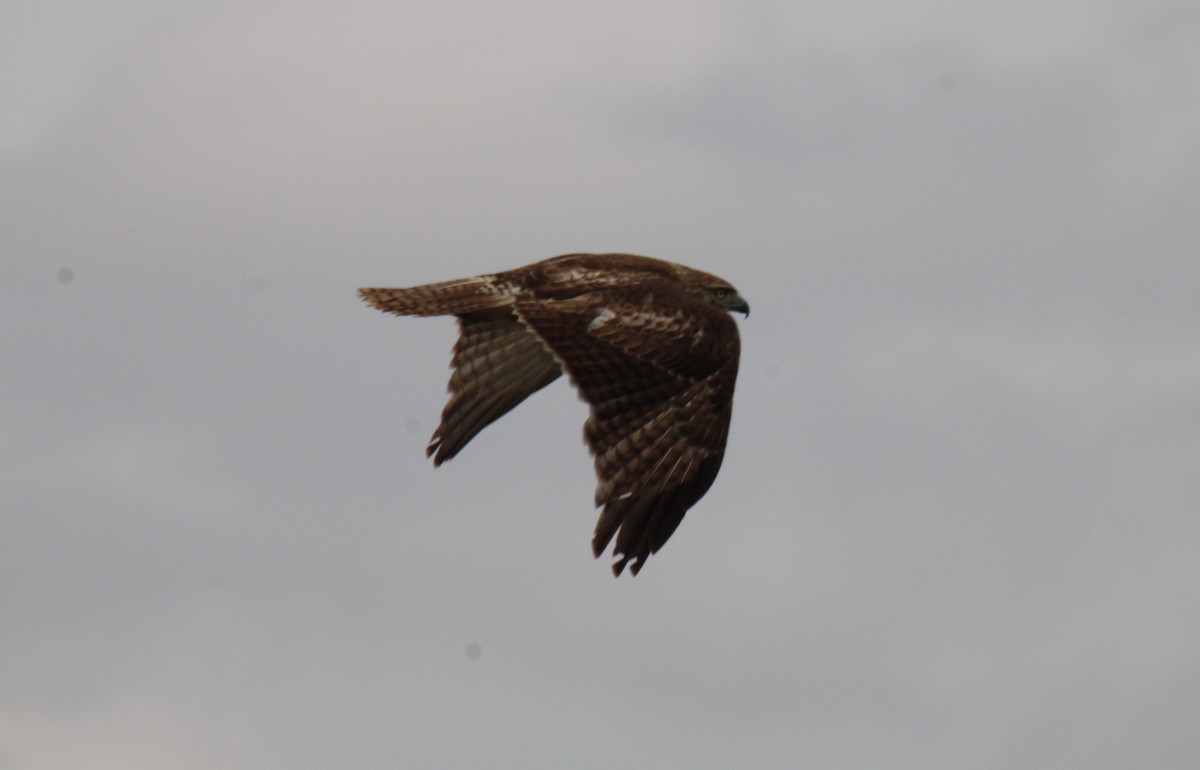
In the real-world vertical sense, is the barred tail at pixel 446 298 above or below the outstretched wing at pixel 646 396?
above

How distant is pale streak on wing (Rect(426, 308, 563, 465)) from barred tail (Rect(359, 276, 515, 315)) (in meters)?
0.61

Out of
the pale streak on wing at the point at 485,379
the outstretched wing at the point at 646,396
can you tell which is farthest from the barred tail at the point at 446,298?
the outstretched wing at the point at 646,396

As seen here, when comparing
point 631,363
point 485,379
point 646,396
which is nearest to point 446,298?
point 485,379

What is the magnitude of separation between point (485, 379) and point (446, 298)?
101 cm

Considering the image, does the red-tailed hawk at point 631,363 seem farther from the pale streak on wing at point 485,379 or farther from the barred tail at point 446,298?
the pale streak on wing at point 485,379

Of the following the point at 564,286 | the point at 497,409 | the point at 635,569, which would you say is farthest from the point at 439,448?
the point at 635,569

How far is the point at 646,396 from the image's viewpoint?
702 inches

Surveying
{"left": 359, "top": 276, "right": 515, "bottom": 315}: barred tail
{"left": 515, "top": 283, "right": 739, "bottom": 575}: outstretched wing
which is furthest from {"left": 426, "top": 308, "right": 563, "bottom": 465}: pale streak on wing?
{"left": 515, "top": 283, "right": 739, "bottom": 575}: outstretched wing

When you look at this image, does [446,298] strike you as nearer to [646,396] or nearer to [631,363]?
[631,363]

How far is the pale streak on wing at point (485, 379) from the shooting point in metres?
20.2

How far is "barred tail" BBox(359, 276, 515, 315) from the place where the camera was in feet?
63.6

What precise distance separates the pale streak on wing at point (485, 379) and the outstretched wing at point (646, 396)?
1.82m

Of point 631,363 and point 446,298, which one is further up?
point 446,298

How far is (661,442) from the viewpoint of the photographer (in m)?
17.7
